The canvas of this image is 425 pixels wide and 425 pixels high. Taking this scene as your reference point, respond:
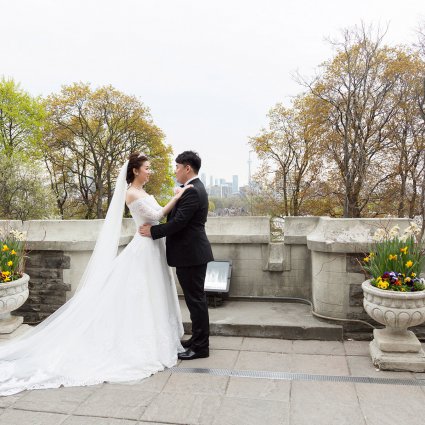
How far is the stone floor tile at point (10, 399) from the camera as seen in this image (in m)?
2.83

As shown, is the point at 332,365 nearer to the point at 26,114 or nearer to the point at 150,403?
the point at 150,403

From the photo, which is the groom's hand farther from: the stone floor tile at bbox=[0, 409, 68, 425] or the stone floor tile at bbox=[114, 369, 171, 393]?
the stone floor tile at bbox=[0, 409, 68, 425]

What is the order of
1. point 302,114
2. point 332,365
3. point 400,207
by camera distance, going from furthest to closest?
point 302,114 → point 400,207 → point 332,365

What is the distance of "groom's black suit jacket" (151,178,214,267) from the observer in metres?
3.57

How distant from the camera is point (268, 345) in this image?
3980 millimetres

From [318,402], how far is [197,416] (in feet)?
2.90

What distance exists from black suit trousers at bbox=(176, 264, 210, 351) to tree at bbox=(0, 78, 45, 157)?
80.8 ft

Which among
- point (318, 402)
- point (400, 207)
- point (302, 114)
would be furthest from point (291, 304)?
point (302, 114)

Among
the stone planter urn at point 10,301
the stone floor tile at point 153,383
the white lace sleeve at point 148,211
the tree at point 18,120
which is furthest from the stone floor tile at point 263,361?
the tree at point 18,120

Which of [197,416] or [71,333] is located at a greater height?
[71,333]

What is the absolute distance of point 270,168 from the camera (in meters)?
28.2

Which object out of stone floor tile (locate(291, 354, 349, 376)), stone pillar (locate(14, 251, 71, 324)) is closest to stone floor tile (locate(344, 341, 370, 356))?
stone floor tile (locate(291, 354, 349, 376))

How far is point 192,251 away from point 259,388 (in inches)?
51.2

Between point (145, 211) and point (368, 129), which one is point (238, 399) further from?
point (368, 129)
